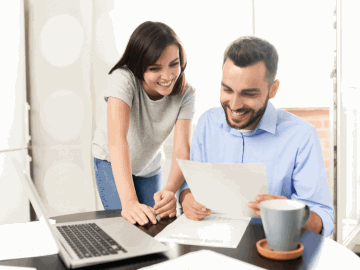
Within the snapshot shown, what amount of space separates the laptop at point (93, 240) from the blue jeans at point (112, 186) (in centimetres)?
54

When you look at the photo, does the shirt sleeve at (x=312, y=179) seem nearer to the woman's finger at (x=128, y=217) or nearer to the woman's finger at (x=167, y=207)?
the woman's finger at (x=167, y=207)

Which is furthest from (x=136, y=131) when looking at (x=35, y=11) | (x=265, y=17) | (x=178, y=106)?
(x=265, y=17)

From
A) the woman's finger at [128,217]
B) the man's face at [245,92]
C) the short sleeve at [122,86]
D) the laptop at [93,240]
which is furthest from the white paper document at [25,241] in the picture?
the man's face at [245,92]

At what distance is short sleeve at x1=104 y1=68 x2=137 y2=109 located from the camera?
4.11ft

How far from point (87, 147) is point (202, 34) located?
1.19 meters

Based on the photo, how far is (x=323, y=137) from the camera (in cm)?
310

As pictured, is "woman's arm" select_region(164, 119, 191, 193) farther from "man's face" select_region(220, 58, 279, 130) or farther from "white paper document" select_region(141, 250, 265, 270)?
"white paper document" select_region(141, 250, 265, 270)

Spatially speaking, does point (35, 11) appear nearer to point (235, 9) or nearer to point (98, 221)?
point (235, 9)

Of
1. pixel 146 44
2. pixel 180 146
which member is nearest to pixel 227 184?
pixel 180 146

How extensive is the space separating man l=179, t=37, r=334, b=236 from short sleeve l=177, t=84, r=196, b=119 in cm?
28

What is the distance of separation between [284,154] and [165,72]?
541 millimetres

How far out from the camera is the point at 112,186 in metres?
1.41

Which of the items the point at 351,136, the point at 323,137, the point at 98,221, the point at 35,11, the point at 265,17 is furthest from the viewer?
the point at 323,137

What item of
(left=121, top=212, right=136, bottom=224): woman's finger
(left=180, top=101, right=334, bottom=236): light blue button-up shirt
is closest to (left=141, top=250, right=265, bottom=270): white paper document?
(left=121, top=212, right=136, bottom=224): woman's finger
